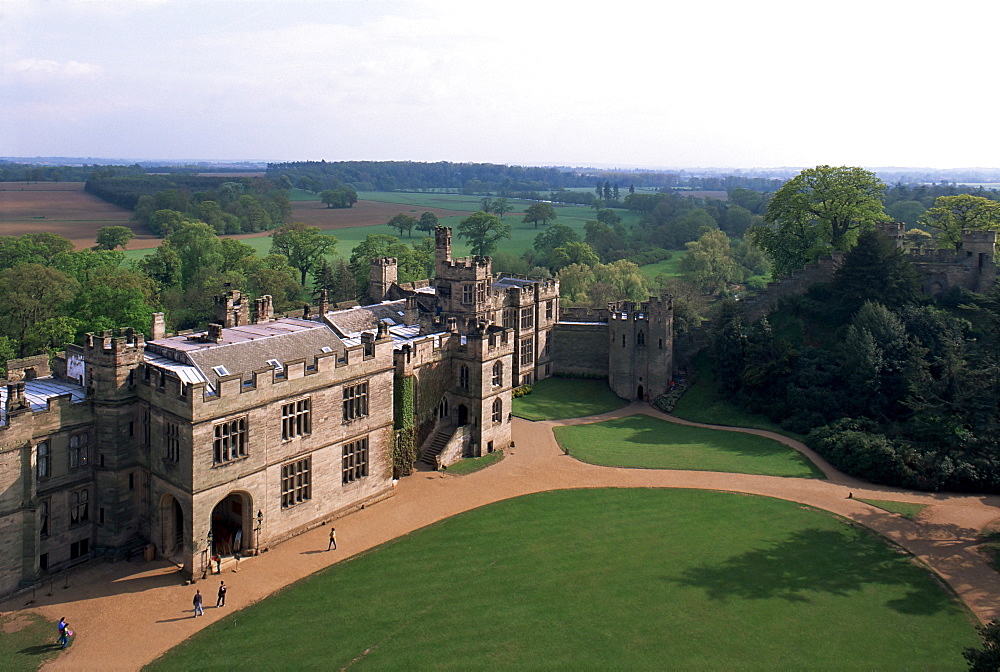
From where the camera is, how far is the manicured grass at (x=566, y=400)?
190 ft

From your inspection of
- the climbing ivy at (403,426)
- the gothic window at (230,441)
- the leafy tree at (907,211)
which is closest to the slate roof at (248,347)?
the gothic window at (230,441)

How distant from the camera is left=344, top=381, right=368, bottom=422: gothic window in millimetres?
39625

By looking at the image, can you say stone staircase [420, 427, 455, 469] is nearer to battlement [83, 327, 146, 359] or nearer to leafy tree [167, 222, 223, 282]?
battlement [83, 327, 146, 359]

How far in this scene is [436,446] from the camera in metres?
47.0

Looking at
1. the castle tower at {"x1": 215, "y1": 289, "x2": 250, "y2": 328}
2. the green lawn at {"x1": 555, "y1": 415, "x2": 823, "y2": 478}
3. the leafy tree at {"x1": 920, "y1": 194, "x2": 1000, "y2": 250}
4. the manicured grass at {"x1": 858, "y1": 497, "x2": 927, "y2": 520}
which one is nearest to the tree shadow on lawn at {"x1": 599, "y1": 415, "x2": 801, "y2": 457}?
the green lawn at {"x1": 555, "y1": 415, "x2": 823, "y2": 478}

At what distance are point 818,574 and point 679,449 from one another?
57.4 ft

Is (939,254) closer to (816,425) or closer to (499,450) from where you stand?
(816,425)

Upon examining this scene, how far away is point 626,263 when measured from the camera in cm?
9638

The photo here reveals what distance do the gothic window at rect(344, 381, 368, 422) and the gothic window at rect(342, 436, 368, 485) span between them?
146 centimetres

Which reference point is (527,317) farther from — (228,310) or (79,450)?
(79,450)

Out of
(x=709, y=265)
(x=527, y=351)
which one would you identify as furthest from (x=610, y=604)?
(x=709, y=265)

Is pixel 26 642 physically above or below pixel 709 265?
below

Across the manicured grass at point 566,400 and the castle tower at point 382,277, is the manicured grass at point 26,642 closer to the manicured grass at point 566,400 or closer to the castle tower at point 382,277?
the manicured grass at point 566,400

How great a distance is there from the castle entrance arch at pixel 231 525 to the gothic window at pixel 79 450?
20.9 feet
